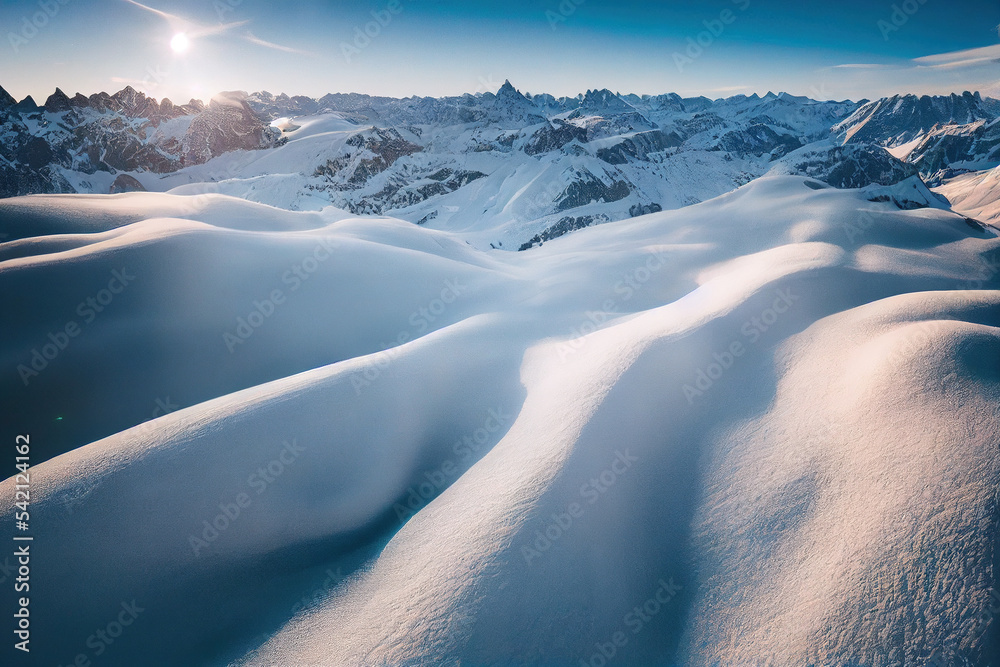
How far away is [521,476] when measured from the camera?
10.1 meters

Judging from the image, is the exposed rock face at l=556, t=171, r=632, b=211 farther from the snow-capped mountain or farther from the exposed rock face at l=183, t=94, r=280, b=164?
the exposed rock face at l=183, t=94, r=280, b=164

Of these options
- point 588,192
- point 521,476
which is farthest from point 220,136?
point 521,476

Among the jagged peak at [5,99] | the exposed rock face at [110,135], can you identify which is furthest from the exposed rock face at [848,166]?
the jagged peak at [5,99]

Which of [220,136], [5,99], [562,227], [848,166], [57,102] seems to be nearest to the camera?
[562,227]

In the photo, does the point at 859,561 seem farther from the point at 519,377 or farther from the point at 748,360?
the point at 519,377

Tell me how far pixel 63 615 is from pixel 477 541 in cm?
818

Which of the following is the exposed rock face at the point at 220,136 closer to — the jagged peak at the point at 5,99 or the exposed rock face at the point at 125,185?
the exposed rock face at the point at 125,185

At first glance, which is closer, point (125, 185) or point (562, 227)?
point (562, 227)

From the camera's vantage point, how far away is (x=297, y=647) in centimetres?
826

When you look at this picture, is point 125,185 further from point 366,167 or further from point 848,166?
point 848,166

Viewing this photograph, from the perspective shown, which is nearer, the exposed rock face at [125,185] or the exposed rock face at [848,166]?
the exposed rock face at [125,185]

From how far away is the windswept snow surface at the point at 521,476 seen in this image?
744cm

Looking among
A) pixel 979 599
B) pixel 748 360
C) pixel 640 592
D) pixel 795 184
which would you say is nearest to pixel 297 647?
pixel 640 592

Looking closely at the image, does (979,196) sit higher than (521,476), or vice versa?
(979,196)
